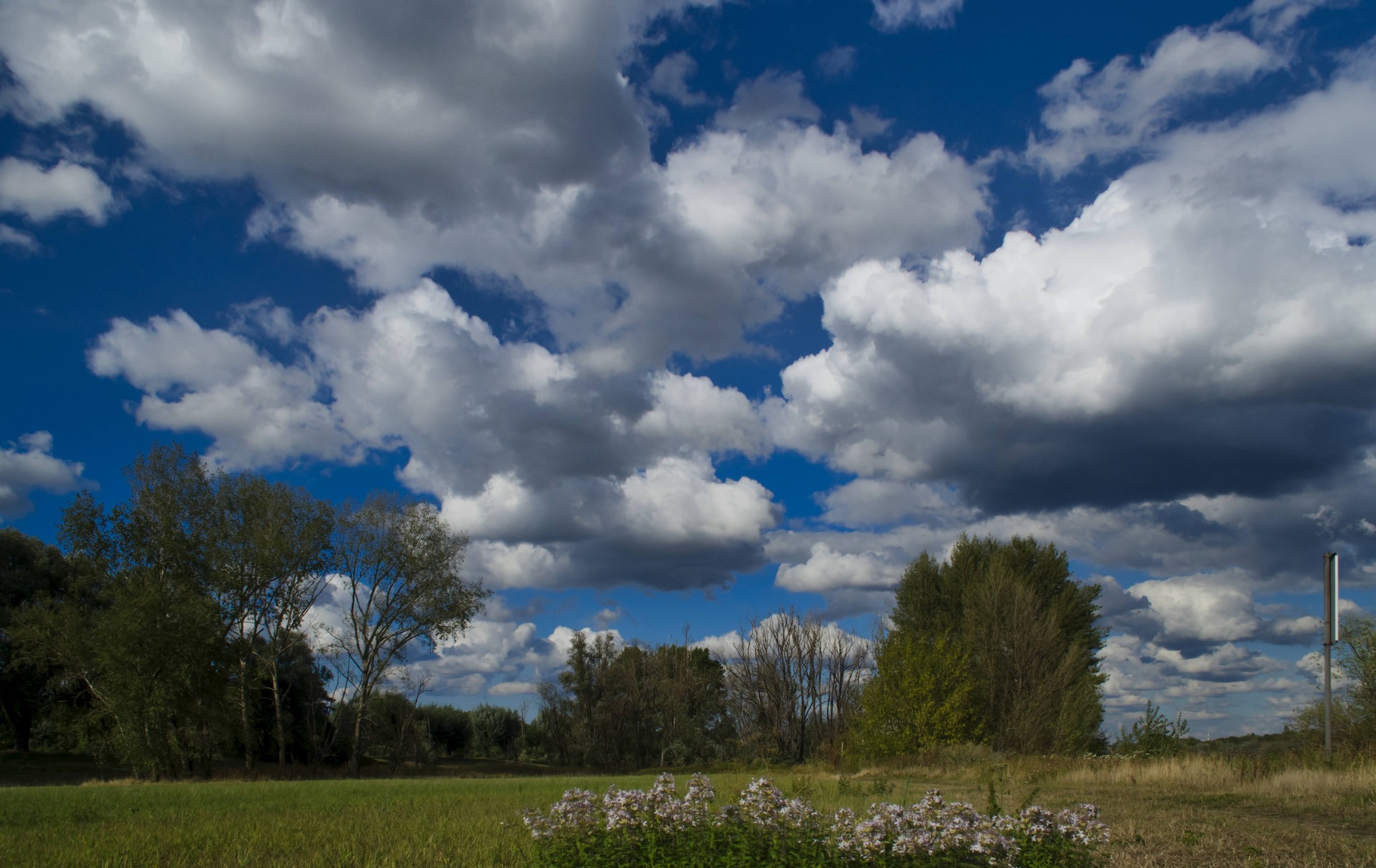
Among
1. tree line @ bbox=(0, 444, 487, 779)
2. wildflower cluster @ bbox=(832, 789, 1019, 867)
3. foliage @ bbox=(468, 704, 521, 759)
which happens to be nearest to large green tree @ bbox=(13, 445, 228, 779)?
tree line @ bbox=(0, 444, 487, 779)

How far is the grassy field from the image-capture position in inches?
267

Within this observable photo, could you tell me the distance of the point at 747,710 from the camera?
46469 millimetres

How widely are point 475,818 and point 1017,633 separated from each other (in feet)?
110

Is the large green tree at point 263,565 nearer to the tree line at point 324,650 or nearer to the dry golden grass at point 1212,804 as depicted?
the tree line at point 324,650

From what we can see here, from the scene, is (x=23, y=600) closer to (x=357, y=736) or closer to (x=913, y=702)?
(x=357, y=736)

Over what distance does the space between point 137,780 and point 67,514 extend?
12.0m

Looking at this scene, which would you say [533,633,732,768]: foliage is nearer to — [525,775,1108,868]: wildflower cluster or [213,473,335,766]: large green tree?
[213,473,335,766]: large green tree

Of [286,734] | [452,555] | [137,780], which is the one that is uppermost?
[452,555]

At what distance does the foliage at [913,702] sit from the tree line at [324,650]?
9 cm

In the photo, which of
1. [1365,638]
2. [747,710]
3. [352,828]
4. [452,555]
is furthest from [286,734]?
[1365,638]

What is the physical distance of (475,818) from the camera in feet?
32.1

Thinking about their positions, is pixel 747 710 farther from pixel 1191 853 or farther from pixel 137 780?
pixel 1191 853

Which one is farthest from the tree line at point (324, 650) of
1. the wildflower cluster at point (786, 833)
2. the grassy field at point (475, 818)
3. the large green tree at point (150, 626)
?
the wildflower cluster at point (786, 833)

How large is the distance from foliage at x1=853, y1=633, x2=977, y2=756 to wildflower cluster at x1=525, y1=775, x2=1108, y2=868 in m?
25.3
